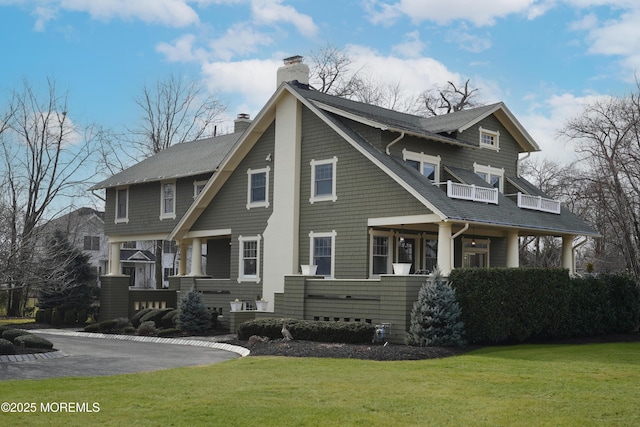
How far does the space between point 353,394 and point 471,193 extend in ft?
45.1

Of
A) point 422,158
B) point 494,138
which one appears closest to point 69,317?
A: point 422,158

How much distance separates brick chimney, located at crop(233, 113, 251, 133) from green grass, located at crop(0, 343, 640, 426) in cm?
2070

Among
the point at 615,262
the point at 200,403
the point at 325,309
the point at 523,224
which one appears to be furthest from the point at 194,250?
the point at 615,262

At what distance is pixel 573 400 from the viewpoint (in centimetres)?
1274

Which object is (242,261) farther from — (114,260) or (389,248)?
(114,260)

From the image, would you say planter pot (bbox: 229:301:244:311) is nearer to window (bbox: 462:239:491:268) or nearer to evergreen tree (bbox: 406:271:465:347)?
evergreen tree (bbox: 406:271:465:347)

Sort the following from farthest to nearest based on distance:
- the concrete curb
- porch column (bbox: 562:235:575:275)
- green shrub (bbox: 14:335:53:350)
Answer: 1. porch column (bbox: 562:235:575:275)
2. green shrub (bbox: 14:335:53:350)
3. the concrete curb

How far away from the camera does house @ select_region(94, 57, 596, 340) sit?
24359 mm

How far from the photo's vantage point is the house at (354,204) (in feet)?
79.9

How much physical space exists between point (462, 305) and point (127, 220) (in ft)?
65.7

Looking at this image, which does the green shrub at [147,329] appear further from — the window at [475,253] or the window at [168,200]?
the window at [475,253]

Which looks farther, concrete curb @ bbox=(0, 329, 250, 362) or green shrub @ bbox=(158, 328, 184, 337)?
green shrub @ bbox=(158, 328, 184, 337)

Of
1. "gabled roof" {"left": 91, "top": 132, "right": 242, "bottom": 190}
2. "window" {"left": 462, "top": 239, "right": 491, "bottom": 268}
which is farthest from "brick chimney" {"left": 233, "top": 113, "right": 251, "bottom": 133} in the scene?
"window" {"left": 462, "top": 239, "right": 491, "bottom": 268}

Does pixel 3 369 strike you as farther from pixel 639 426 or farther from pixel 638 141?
pixel 638 141
